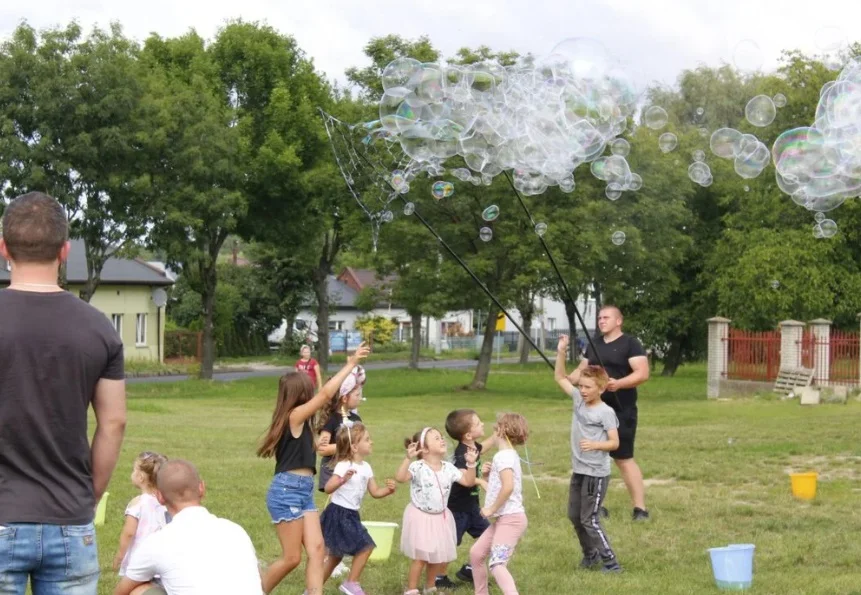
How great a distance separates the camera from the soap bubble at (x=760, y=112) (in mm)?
11352

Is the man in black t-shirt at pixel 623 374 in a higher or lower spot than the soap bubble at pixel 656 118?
lower

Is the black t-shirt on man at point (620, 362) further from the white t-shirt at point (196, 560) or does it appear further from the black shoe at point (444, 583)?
the white t-shirt at point (196, 560)

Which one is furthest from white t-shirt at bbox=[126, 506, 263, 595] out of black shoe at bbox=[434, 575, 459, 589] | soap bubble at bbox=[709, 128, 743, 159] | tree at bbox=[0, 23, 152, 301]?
tree at bbox=[0, 23, 152, 301]

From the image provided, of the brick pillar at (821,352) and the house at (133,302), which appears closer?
the brick pillar at (821,352)

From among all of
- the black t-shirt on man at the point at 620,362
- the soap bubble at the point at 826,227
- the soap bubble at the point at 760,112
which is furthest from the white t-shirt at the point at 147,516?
the soap bubble at the point at 826,227

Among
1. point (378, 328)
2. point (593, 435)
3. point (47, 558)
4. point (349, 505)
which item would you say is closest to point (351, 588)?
point (349, 505)

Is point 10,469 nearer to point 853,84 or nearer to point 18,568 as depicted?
point 18,568

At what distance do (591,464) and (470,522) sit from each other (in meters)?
0.89

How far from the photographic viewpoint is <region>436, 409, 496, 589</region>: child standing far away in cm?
756

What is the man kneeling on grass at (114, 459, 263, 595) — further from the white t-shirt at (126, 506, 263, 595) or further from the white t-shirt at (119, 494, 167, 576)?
the white t-shirt at (119, 494, 167, 576)

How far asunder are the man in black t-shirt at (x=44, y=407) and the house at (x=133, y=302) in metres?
45.9

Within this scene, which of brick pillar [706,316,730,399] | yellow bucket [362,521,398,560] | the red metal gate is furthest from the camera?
brick pillar [706,316,730,399]

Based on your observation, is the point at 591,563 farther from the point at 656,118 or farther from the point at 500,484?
the point at 656,118

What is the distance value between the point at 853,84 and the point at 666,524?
449 centimetres
